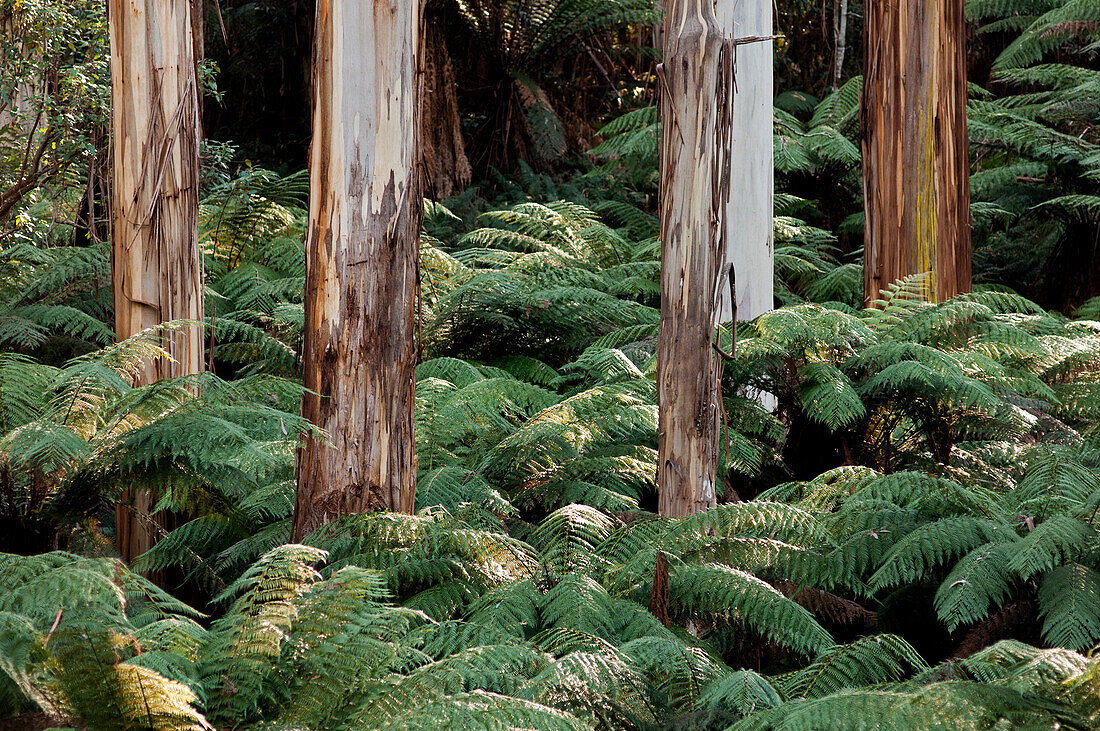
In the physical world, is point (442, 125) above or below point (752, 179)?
above

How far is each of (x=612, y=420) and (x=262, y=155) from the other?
6.68 metres

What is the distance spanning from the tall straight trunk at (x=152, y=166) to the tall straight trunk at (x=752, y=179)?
2.83 m

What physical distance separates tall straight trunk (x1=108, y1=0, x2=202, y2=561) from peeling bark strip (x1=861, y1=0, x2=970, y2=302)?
11.6 feet

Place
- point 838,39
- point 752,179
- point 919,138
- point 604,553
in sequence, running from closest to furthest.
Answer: point 604,553 < point 919,138 < point 752,179 < point 838,39

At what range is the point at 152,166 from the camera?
3.57 meters

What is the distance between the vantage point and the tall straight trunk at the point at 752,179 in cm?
509

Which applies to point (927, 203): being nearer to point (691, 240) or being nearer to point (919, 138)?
point (919, 138)

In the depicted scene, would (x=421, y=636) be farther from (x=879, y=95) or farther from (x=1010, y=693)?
(x=879, y=95)

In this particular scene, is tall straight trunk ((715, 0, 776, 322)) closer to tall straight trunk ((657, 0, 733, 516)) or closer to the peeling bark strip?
the peeling bark strip

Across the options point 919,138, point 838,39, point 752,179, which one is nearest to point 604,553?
point 752,179

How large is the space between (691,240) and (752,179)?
8.19 feet

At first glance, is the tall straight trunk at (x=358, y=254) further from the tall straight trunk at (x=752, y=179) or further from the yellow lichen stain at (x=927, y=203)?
the yellow lichen stain at (x=927, y=203)

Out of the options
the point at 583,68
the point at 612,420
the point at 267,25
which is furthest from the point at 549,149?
the point at 612,420

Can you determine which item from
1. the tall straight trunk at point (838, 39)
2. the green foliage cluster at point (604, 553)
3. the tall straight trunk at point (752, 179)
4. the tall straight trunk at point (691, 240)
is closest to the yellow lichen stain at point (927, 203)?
the green foliage cluster at point (604, 553)
